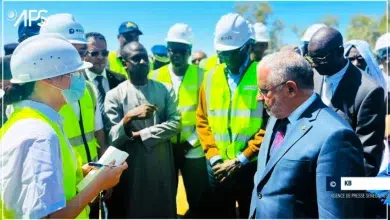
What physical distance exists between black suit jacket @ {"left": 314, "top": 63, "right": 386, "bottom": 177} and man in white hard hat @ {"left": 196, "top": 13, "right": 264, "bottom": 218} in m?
0.73

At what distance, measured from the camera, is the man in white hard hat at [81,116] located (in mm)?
3160

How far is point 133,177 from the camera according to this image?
3779 mm

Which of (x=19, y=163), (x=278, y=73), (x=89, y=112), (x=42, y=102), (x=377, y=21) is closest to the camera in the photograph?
(x=19, y=163)

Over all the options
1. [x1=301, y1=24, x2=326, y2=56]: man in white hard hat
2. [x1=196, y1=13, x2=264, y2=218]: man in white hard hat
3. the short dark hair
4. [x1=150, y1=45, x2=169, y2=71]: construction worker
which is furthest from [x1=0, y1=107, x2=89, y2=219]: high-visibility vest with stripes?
[x1=150, y1=45, x2=169, y2=71]: construction worker

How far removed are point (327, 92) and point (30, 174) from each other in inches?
89.1

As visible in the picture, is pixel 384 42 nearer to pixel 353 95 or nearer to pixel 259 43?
pixel 353 95

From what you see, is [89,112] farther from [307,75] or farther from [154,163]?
[307,75]

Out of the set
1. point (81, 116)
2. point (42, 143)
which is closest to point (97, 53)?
point (81, 116)

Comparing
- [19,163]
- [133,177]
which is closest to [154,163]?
[133,177]

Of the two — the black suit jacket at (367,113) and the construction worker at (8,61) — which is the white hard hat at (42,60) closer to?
the construction worker at (8,61)

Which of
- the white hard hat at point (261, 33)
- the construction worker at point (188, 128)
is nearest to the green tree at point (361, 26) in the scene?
the white hard hat at point (261, 33)

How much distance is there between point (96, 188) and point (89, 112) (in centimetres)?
138

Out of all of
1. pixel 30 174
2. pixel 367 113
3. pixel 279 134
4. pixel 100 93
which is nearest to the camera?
pixel 30 174

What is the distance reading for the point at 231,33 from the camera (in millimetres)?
3803
